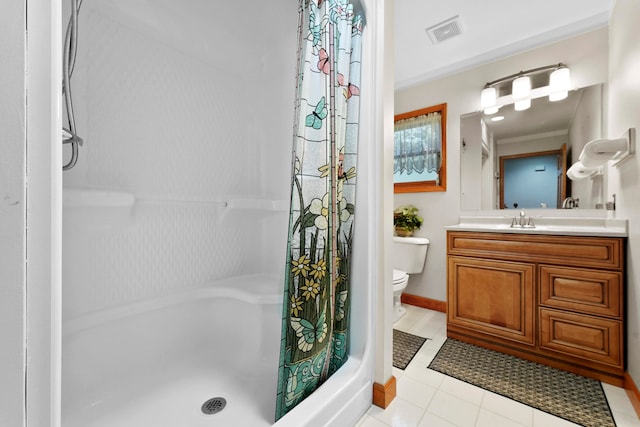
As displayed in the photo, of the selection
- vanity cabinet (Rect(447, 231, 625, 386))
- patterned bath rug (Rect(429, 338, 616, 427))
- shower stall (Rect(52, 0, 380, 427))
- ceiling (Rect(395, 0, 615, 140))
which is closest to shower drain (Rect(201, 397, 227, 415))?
shower stall (Rect(52, 0, 380, 427))

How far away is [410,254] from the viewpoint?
237 cm

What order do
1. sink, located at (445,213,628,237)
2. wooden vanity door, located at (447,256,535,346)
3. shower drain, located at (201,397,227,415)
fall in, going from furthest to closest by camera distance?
wooden vanity door, located at (447,256,535,346) < sink, located at (445,213,628,237) < shower drain, located at (201,397,227,415)

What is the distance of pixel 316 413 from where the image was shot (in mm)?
927

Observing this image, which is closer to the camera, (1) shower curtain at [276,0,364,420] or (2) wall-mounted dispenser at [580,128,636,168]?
(1) shower curtain at [276,0,364,420]

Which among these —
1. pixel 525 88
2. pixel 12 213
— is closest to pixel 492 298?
pixel 525 88

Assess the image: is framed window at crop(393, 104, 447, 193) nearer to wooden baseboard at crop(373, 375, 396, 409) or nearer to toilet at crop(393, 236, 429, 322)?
→ toilet at crop(393, 236, 429, 322)

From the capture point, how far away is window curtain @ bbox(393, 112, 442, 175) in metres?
2.42

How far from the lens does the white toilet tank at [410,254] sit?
2.37 m

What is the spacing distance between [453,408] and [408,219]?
5.09 ft

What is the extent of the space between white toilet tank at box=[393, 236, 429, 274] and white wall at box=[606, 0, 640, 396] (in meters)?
1.23

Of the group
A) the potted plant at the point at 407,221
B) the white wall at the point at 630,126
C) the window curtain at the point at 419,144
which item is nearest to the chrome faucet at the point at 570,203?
the white wall at the point at 630,126

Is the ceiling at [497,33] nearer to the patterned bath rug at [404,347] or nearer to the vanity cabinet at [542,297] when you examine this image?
the vanity cabinet at [542,297]

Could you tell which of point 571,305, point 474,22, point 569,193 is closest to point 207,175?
point 474,22

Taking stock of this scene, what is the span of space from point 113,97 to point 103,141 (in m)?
0.22
